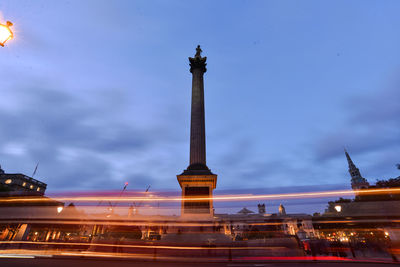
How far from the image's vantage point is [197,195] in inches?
864

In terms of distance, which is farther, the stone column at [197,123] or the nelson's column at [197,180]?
the stone column at [197,123]

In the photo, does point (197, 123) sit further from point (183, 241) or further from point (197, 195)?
point (183, 241)

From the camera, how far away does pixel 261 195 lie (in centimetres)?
2012

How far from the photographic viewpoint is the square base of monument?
20828 millimetres

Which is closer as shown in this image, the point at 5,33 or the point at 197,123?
the point at 5,33

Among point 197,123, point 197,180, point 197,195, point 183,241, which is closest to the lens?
point 183,241

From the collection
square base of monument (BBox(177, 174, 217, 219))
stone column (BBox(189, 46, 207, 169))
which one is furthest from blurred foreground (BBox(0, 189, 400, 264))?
stone column (BBox(189, 46, 207, 169))

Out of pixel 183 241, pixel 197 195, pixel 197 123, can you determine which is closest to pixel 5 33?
pixel 183 241

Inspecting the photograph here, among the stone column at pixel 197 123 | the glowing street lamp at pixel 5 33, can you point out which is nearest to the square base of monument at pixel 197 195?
the stone column at pixel 197 123

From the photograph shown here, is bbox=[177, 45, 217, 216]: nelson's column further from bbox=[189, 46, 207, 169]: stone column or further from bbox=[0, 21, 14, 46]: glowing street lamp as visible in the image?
bbox=[0, 21, 14, 46]: glowing street lamp

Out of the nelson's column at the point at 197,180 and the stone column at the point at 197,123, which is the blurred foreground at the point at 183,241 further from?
the stone column at the point at 197,123

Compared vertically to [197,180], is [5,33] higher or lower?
lower

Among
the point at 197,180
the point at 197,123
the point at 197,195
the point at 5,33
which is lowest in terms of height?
the point at 197,195

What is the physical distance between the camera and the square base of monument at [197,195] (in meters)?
20.8
